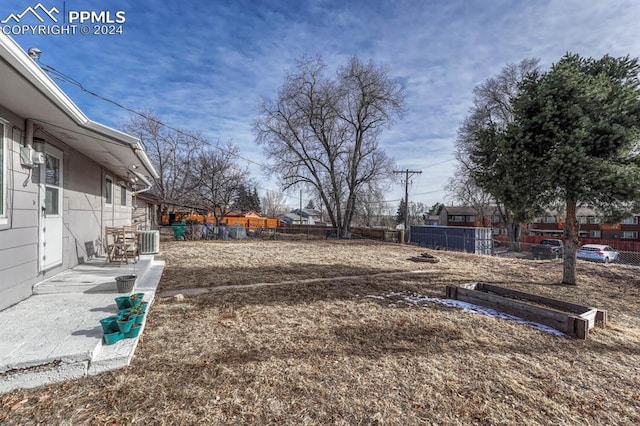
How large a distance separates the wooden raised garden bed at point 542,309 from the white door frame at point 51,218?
6.72 m

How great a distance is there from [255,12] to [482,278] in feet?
30.7

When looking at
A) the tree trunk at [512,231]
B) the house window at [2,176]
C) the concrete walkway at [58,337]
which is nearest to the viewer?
the concrete walkway at [58,337]

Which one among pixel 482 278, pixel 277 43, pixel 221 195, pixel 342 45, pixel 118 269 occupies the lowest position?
pixel 482 278

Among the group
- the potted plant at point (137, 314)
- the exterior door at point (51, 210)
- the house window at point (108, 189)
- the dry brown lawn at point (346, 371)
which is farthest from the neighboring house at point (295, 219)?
the potted plant at point (137, 314)

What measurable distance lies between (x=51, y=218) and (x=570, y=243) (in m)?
10.5

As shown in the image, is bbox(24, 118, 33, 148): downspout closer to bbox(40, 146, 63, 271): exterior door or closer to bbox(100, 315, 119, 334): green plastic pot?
bbox(40, 146, 63, 271): exterior door

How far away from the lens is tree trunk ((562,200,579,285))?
262 inches

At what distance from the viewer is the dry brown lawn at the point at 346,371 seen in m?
2.05

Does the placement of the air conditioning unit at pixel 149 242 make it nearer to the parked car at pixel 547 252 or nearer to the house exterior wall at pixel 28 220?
the house exterior wall at pixel 28 220

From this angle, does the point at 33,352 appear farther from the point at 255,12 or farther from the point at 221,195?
the point at 221,195

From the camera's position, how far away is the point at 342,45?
11.7m

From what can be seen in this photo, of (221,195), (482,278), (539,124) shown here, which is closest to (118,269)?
(482,278)

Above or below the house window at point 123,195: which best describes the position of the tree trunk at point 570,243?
below

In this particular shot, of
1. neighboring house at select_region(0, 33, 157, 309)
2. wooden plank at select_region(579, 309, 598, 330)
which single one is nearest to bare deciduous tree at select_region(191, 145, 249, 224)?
neighboring house at select_region(0, 33, 157, 309)
